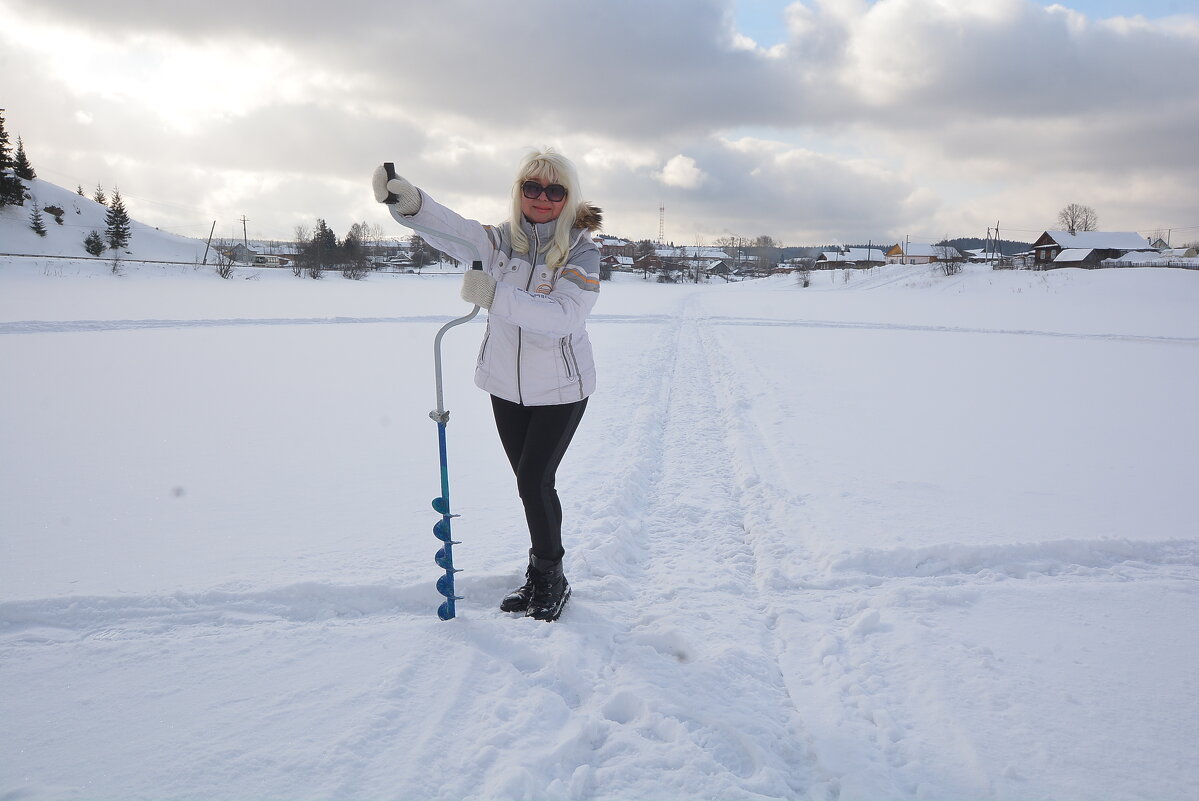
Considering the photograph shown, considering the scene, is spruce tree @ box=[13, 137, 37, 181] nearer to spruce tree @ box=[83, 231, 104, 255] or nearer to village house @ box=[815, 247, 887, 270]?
spruce tree @ box=[83, 231, 104, 255]

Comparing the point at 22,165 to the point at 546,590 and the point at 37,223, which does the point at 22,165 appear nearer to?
the point at 37,223

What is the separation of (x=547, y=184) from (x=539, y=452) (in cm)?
116

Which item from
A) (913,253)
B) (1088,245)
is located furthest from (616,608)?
(913,253)

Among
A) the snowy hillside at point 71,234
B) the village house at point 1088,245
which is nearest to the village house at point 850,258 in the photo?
the village house at point 1088,245

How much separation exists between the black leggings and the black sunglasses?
0.89 meters

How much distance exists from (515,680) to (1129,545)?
12.0 feet

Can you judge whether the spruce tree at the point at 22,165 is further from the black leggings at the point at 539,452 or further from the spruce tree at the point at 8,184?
the black leggings at the point at 539,452

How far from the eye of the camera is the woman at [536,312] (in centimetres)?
259

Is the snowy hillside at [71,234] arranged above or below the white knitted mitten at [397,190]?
above

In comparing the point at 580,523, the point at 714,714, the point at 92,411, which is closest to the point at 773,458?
the point at 580,523

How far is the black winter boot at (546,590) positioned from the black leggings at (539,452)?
0.04 meters

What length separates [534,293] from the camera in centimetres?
264

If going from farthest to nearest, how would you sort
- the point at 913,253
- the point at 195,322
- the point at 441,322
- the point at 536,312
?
the point at 913,253 → the point at 441,322 → the point at 195,322 → the point at 536,312

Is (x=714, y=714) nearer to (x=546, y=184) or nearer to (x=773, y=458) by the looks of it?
(x=546, y=184)
